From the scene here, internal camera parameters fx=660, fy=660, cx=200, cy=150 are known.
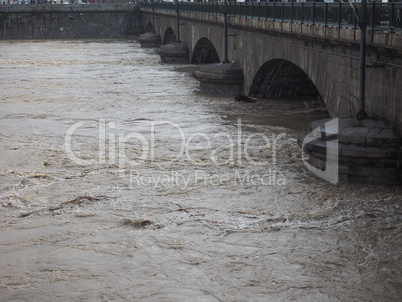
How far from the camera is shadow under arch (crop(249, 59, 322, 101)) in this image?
78.9 ft

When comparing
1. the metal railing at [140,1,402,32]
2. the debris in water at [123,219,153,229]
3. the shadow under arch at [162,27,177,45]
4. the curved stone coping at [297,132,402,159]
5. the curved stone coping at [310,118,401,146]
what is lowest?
the debris in water at [123,219,153,229]

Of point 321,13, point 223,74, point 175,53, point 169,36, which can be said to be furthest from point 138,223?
point 169,36

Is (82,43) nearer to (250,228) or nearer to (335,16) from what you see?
(335,16)

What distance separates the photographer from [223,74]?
84.8 feet

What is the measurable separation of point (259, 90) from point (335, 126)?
11479 mm

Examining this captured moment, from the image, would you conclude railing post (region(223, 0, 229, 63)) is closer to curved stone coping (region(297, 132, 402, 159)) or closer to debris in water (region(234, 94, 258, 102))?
debris in water (region(234, 94, 258, 102))

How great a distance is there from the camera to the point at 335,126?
13.4 m

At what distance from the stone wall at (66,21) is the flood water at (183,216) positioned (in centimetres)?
4804

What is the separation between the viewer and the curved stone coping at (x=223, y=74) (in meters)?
25.7

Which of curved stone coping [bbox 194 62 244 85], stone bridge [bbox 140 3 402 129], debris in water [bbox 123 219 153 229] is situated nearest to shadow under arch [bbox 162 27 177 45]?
stone bridge [bbox 140 3 402 129]

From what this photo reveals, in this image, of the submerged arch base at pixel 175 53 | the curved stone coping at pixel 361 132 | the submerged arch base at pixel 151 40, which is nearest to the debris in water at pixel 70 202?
the curved stone coping at pixel 361 132

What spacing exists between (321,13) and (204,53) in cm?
2417

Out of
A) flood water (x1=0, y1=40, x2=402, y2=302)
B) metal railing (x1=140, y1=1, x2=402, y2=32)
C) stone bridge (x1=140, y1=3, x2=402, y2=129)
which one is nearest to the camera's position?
flood water (x1=0, y1=40, x2=402, y2=302)

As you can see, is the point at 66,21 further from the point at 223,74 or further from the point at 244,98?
the point at 244,98
